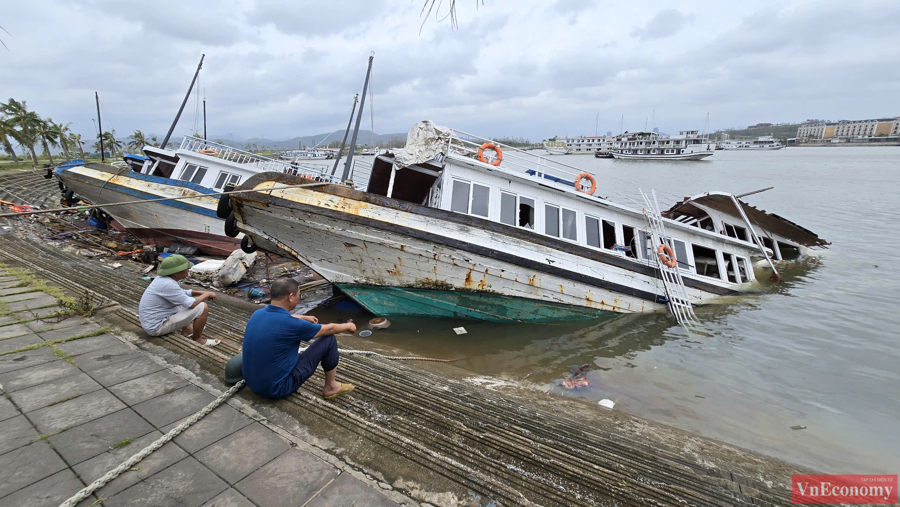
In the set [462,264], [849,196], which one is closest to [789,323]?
[462,264]

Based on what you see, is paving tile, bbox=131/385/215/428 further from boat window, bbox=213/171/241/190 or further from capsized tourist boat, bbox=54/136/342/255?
boat window, bbox=213/171/241/190

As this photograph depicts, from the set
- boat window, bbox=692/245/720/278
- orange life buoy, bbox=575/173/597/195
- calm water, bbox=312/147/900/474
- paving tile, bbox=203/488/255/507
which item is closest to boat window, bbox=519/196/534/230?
orange life buoy, bbox=575/173/597/195

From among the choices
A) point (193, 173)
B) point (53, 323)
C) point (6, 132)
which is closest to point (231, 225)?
point (53, 323)

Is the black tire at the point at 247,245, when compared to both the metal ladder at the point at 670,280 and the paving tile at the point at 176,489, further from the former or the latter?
the metal ladder at the point at 670,280

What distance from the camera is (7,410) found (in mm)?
Answer: 3295

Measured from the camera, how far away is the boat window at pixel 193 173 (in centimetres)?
1449

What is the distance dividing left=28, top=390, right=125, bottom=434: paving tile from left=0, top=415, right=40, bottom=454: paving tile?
1.9 inches

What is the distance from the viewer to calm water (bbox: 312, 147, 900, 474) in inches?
233

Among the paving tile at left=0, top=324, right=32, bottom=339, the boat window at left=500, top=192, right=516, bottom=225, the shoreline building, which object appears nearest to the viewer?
the paving tile at left=0, top=324, right=32, bottom=339

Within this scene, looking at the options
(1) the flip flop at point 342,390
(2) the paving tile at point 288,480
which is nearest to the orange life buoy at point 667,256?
(1) the flip flop at point 342,390

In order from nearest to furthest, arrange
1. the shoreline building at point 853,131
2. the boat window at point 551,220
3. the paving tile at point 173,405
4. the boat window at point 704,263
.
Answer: the paving tile at point 173,405 → the boat window at point 551,220 → the boat window at point 704,263 → the shoreline building at point 853,131

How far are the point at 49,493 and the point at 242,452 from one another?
107 cm

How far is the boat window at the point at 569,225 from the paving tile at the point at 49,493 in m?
8.53

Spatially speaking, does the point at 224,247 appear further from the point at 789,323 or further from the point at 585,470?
the point at 789,323
